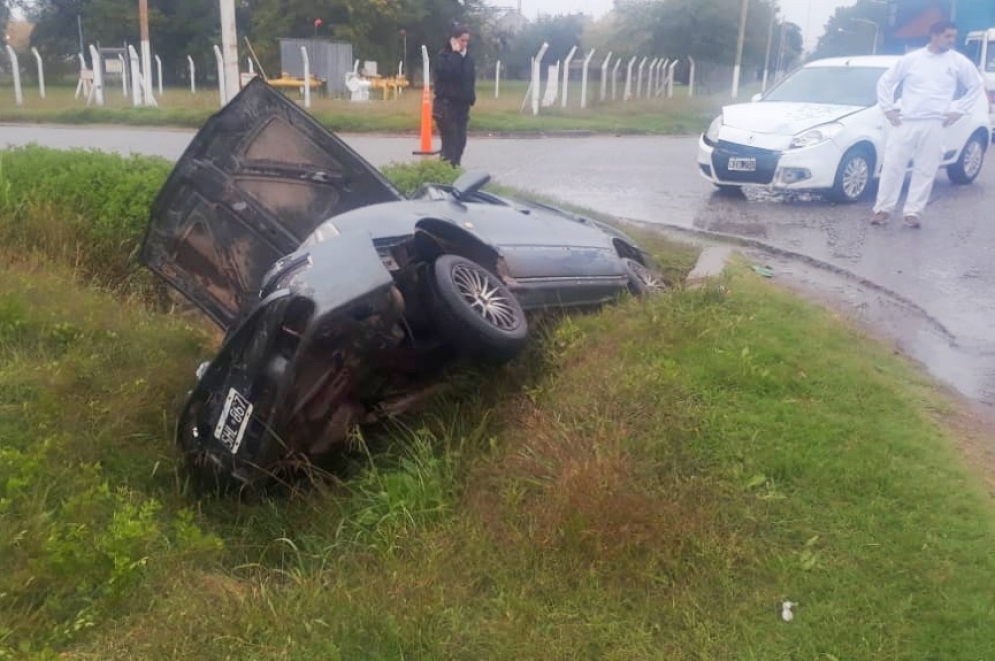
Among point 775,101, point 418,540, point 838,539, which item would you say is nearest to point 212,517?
point 418,540

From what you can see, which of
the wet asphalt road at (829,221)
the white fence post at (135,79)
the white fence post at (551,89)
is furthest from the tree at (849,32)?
the wet asphalt road at (829,221)

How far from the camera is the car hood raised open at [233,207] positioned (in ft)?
19.5

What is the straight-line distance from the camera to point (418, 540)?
152 inches

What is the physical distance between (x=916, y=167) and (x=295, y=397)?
726cm

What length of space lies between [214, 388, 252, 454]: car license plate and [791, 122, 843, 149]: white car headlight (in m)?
7.92

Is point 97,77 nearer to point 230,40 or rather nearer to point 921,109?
point 230,40

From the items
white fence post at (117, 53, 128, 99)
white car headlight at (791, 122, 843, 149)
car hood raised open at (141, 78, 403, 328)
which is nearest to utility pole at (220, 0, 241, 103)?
car hood raised open at (141, 78, 403, 328)

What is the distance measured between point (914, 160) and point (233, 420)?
296 inches

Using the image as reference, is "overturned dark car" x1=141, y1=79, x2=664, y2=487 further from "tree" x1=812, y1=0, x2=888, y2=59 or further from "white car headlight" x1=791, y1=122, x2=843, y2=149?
"tree" x1=812, y1=0, x2=888, y2=59

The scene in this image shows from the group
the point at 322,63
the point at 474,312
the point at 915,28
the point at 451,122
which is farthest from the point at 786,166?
the point at 322,63

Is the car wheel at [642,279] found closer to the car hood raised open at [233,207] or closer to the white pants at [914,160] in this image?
the car hood raised open at [233,207]

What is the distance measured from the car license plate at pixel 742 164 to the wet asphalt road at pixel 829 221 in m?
0.39

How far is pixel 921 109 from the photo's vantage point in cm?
918

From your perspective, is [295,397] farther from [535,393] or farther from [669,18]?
[669,18]
